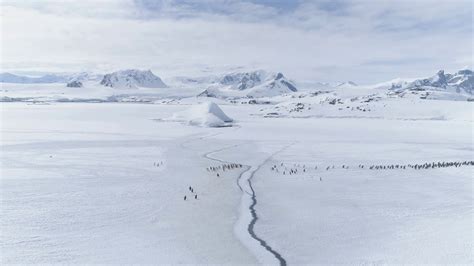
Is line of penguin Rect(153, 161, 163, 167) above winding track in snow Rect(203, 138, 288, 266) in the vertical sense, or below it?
→ below

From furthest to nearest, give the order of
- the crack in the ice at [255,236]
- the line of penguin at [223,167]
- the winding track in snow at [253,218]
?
the line of penguin at [223,167], the winding track in snow at [253,218], the crack in the ice at [255,236]

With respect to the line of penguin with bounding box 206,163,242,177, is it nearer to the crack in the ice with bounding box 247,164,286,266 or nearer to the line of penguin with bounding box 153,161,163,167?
the line of penguin with bounding box 153,161,163,167

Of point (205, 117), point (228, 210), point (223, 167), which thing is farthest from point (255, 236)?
point (205, 117)

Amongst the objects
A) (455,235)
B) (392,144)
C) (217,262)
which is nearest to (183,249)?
(217,262)

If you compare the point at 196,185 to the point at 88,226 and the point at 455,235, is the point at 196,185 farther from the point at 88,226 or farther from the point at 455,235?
the point at 455,235

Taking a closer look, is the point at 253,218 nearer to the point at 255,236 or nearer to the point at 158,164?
the point at 255,236

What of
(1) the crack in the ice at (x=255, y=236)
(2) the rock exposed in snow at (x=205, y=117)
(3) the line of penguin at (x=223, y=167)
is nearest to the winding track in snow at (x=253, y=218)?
(1) the crack in the ice at (x=255, y=236)

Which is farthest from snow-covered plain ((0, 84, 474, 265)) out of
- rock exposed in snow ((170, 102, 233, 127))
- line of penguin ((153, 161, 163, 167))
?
rock exposed in snow ((170, 102, 233, 127))

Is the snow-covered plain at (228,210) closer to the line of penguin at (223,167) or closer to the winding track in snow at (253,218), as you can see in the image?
the winding track in snow at (253,218)
